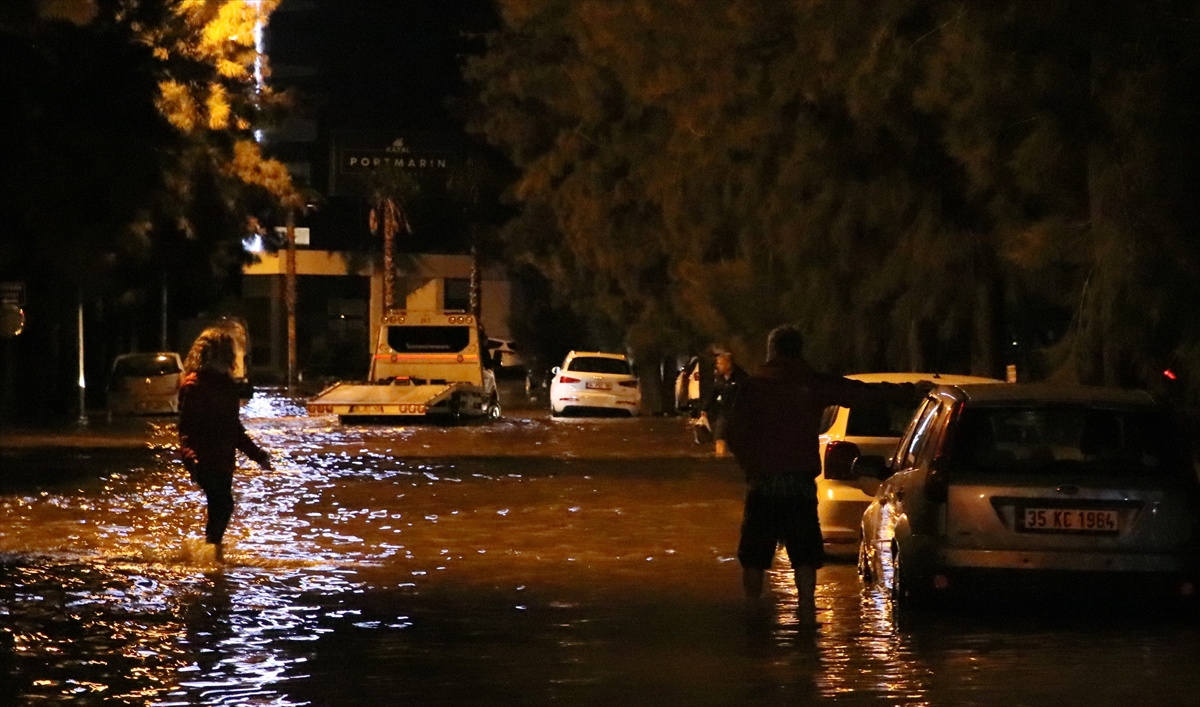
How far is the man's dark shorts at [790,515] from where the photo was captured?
11.6 meters

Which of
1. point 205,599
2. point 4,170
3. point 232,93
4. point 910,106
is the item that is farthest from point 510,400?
point 205,599

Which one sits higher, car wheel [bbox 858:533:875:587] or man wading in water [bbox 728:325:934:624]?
man wading in water [bbox 728:325:934:624]

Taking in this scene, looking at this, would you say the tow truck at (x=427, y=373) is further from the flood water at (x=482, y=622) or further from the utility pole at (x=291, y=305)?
the utility pole at (x=291, y=305)

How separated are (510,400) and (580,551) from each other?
4320cm

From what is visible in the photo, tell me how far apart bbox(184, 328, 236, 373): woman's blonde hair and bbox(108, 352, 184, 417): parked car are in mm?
32224

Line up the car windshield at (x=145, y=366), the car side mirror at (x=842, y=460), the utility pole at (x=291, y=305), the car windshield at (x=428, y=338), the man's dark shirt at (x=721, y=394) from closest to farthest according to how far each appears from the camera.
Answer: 1. the car side mirror at (x=842, y=460)
2. the man's dark shirt at (x=721, y=394)
3. the car windshield at (x=428, y=338)
4. the car windshield at (x=145, y=366)
5. the utility pole at (x=291, y=305)

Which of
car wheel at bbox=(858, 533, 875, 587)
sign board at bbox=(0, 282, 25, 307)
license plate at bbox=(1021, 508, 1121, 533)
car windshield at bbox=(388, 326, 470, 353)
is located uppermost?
sign board at bbox=(0, 282, 25, 307)

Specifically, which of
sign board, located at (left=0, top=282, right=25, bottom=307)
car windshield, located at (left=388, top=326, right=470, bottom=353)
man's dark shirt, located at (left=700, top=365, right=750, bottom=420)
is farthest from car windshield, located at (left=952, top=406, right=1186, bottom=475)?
car windshield, located at (left=388, top=326, right=470, bottom=353)

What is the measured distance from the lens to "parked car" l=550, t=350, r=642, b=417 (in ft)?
152

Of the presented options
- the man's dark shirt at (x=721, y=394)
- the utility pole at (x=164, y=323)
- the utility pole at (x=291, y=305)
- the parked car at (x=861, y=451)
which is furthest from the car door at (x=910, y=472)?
the utility pole at (x=291, y=305)

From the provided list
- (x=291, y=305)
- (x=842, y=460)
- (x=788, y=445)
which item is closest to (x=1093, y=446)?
(x=842, y=460)

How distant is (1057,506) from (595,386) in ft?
115

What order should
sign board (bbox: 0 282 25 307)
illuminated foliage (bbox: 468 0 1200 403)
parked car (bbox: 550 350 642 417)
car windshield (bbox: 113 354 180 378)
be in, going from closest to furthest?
illuminated foliage (bbox: 468 0 1200 403) → sign board (bbox: 0 282 25 307) → parked car (bbox: 550 350 642 417) → car windshield (bbox: 113 354 180 378)

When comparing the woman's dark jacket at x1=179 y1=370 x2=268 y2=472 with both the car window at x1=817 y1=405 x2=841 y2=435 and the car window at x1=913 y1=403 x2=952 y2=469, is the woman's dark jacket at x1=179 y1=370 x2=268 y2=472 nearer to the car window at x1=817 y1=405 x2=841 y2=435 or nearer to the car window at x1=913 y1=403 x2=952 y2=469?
the car window at x1=817 y1=405 x2=841 y2=435
